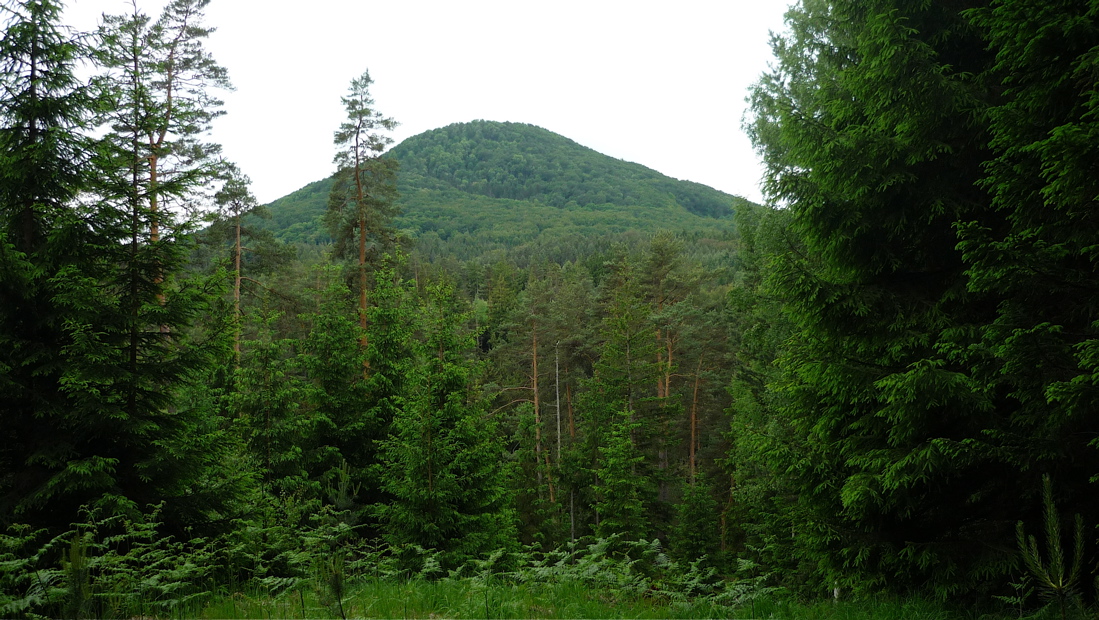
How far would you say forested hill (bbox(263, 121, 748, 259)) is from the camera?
118 meters

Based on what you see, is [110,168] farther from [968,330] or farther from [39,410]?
[968,330]

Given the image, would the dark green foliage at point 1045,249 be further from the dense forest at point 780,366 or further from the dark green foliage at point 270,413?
the dark green foliage at point 270,413

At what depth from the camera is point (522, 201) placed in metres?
170

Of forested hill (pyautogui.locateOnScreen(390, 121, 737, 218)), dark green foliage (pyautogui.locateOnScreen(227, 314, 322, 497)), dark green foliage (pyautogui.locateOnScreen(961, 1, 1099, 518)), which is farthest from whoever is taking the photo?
forested hill (pyautogui.locateOnScreen(390, 121, 737, 218))

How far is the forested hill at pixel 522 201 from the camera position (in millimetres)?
117938

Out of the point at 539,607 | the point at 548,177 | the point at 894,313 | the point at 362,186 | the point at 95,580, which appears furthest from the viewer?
the point at 548,177

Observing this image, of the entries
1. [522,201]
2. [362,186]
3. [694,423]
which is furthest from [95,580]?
[522,201]

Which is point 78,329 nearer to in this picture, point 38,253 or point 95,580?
point 38,253

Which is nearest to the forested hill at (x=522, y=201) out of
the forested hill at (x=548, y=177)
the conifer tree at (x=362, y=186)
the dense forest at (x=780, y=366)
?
the forested hill at (x=548, y=177)

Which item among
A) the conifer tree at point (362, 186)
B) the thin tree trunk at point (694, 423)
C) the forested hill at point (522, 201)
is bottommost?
the thin tree trunk at point (694, 423)

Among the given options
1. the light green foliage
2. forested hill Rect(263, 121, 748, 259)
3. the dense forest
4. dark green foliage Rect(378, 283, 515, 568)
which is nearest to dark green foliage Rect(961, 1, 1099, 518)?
the dense forest

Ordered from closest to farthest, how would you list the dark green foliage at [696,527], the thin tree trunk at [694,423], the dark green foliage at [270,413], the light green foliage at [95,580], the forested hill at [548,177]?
the light green foliage at [95,580], the dark green foliage at [270,413], the dark green foliage at [696,527], the thin tree trunk at [694,423], the forested hill at [548,177]

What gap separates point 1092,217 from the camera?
4.94 metres

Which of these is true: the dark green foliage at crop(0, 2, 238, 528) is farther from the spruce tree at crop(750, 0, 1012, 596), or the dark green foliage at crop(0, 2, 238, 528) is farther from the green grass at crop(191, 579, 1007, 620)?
the spruce tree at crop(750, 0, 1012, 596)
